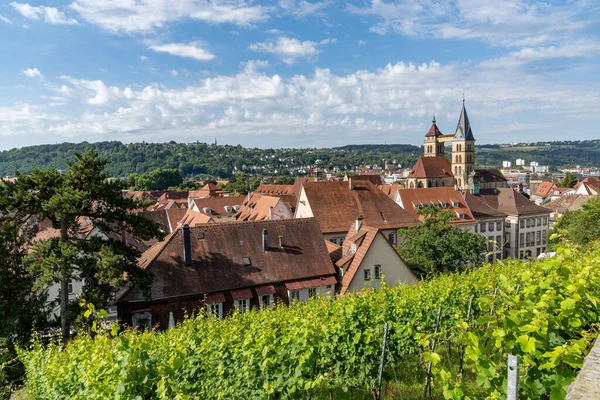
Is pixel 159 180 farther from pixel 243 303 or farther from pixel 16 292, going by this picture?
pixel 243 303

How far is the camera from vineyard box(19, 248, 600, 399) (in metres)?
3.97

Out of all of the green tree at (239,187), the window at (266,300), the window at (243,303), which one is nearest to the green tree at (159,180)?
the green tree at (239,187)

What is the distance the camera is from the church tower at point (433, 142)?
11502 centimetres

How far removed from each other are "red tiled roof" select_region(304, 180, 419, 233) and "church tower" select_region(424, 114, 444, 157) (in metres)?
78.6

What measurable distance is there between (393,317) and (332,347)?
350 centimetres

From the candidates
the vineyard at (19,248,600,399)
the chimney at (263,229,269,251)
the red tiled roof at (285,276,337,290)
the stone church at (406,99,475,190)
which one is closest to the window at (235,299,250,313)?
the red tiled roof at (285,276,337,290)

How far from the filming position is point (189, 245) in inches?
923

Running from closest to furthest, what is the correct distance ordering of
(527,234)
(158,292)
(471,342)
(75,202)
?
(471,342), (75,202), (158,292), (527,234)

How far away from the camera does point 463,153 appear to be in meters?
101

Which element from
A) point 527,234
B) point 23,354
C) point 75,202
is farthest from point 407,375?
point 527,234

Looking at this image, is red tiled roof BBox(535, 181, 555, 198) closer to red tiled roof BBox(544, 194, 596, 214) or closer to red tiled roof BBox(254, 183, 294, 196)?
red tiled roof BBox(544, 194, 596, 214)

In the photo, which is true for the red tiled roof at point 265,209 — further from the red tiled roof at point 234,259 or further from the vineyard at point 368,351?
the vineyard at point 368,351

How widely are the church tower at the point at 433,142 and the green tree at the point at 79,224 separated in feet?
346

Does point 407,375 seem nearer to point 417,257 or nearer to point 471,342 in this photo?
point 471,342
